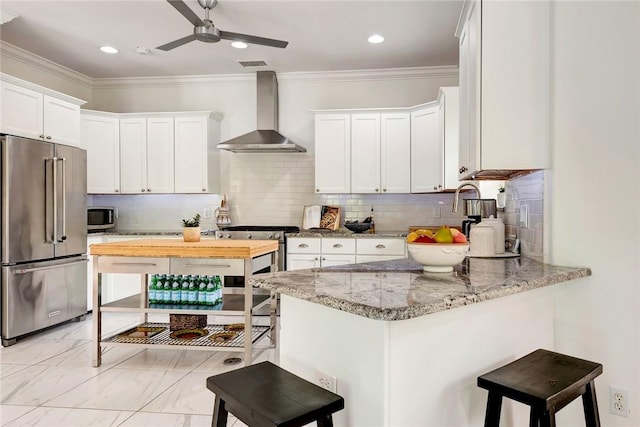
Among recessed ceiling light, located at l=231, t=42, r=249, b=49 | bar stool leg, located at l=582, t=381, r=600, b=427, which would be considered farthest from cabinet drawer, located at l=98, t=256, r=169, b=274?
bar stool leg, located at l=582, t=381, r=600, b=427

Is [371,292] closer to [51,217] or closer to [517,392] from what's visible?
[517,392]

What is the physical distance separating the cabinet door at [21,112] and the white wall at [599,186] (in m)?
4.09

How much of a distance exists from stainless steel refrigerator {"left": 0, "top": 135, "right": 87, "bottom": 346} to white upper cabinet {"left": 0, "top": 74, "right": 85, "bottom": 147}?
0.11m

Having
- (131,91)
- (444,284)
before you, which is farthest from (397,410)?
(131,91)

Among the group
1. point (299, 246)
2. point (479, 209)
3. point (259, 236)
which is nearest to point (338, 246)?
point (299, 246)

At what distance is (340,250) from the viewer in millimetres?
4633

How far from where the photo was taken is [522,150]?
2.17 m

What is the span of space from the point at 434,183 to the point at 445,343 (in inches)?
128

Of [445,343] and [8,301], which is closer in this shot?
[445,343]

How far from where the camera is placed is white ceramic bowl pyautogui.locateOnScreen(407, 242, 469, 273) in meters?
1.83

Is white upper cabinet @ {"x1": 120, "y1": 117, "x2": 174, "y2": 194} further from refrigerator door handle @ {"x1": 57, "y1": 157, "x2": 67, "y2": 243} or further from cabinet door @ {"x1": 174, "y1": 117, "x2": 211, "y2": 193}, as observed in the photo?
refrigerator door handle @ {"x1": 57, "y1": 157, "x2": 67, "y2": 243}

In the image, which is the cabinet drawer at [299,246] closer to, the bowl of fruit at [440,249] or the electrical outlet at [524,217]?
the electrical outlet at [524,217]

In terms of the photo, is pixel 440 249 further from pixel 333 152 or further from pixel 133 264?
pixel 333 152

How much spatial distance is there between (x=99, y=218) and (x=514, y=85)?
→ 4689 mm
